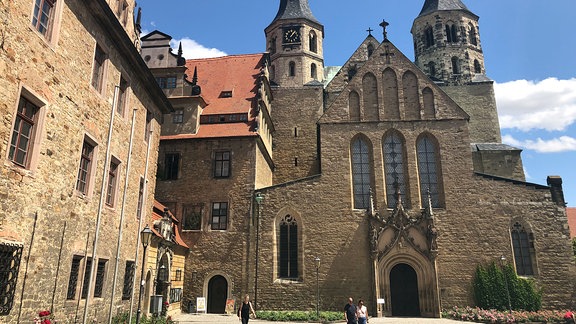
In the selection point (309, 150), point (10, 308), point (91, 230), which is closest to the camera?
point (10, 308)

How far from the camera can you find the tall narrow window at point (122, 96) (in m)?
14.5

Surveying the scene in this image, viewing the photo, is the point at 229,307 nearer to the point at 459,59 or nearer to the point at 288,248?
the point at 288,248

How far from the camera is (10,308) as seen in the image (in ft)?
27.2

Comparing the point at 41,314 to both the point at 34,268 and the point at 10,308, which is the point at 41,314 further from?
the point at 34,268

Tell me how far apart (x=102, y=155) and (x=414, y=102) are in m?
18.7

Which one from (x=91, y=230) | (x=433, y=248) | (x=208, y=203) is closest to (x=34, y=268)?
(x=91, y=230)

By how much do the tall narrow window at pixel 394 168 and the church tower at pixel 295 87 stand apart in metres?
5.93

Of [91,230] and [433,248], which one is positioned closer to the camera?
[91,230]

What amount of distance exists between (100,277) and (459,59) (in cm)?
3391

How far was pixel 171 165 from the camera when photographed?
23797 millimetres

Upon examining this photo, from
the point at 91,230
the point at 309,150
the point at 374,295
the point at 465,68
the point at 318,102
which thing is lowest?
the point at 374,295

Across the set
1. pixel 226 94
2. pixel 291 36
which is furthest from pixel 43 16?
pixel 291 36

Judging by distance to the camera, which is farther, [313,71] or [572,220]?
[572,220]

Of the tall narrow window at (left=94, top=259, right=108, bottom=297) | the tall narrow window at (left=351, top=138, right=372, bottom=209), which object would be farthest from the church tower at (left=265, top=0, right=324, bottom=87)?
the tall narrow window at (left=94, top=259, right=108, bottom=297)
